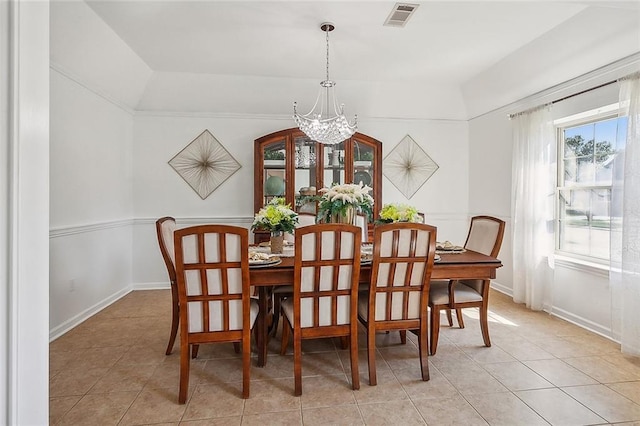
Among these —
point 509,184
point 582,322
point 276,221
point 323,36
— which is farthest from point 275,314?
point 509,184

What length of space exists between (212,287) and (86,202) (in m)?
2.21

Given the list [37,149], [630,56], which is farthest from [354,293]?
[630,56]

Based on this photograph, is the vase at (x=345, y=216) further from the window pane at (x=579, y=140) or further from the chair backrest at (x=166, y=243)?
the window pane at (x=579, y=140)

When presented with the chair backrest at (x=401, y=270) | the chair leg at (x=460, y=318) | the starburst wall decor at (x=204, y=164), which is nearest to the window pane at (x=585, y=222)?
the chair leg at (x=460, y=318)

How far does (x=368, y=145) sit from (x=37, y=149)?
3.81 m

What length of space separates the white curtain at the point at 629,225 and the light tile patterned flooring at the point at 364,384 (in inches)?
9.2

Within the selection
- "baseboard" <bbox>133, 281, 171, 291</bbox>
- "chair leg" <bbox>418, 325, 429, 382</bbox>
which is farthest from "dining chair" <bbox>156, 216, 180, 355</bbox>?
"baseboard" <bbox>133, 281, 171, 291</bbox>

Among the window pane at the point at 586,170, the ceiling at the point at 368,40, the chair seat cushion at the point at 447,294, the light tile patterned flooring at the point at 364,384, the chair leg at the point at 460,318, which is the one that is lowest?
the light tile patterned flooring at the point at 364,384

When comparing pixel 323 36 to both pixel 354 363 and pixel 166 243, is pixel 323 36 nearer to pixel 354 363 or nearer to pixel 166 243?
pixel 166 243

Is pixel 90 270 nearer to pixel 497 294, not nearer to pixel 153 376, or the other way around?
pixel 153 376

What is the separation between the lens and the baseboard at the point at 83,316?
9.52 ft

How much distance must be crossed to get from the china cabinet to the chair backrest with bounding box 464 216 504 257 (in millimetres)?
1737

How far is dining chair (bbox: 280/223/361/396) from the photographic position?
1984 millimetres

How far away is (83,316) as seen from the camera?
3.31m
